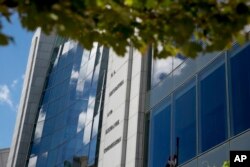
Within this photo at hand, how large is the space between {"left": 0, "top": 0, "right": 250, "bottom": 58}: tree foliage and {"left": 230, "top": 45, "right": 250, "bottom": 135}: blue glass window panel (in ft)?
36.4

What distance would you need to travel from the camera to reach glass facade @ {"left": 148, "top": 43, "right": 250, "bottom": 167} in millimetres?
15742

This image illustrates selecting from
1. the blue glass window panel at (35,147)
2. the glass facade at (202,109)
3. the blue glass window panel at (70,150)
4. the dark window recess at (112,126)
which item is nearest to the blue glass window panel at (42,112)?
the blue glass window panel at (35,147)

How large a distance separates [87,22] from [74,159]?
91.5 feet

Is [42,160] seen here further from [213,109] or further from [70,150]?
[213,109]

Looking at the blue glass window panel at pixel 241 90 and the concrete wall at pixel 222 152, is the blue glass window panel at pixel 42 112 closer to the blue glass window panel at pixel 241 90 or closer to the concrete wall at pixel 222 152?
the concrete wall at pixel 222 152

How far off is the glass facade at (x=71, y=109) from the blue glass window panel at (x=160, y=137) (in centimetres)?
656

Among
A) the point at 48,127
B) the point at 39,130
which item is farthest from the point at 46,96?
the point at 48,127

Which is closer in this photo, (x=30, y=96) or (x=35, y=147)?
(x=35, y=147)

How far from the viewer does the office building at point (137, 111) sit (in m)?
16.3

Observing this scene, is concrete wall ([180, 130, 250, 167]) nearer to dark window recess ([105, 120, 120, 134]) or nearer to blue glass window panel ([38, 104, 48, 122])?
dark window recess ([105, 120, 120, 134])

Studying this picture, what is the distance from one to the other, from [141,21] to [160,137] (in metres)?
17.0

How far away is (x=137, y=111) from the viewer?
2331cm

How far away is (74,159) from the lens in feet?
103

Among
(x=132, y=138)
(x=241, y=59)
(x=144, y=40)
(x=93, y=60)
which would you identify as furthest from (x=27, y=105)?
(x=144, y=40)
